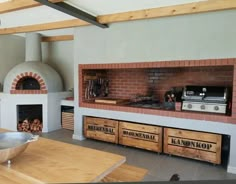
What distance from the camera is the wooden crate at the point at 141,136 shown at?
341 cm

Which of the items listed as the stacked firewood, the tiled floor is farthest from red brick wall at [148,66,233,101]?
the stacked firewood

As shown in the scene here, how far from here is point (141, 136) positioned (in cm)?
355

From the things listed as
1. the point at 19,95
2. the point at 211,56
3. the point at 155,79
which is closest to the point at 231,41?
the point at 211,56

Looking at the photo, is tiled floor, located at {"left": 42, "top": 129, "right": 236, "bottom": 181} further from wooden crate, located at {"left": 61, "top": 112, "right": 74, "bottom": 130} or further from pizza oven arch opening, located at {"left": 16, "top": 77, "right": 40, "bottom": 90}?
pizza oven arch opening, located at {"left": 16, "top": 77, "right": 40, "bottom": 90}

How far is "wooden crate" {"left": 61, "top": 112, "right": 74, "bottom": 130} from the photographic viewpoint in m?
4.89

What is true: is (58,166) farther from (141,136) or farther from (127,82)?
(127,82)

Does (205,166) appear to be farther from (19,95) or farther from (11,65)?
(11,65)

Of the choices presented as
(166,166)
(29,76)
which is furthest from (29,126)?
(166,166)

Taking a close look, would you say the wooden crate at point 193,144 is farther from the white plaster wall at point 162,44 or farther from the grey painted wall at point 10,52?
the grey painted wall at point 10,52

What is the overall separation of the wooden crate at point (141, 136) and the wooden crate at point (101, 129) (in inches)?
5.6

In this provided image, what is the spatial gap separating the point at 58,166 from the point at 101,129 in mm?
2479

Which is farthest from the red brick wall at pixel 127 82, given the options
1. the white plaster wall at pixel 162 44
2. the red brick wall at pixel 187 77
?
the white plaster wall at pixel 162 44

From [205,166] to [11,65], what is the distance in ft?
16.6

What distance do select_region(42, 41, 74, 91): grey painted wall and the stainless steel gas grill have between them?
3340mm
